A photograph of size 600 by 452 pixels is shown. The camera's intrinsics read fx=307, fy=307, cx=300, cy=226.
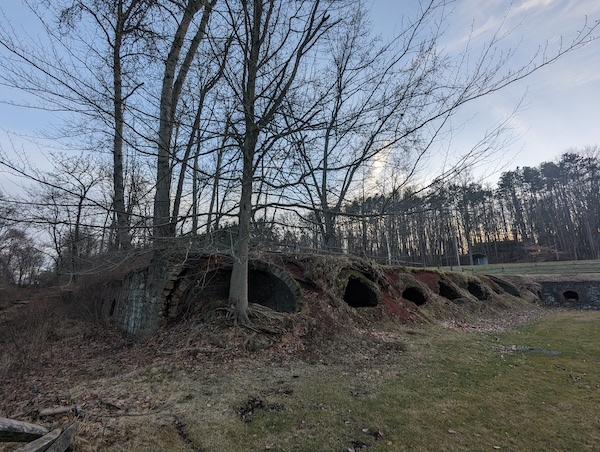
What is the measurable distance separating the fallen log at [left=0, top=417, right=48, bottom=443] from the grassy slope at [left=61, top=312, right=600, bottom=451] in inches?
16.1

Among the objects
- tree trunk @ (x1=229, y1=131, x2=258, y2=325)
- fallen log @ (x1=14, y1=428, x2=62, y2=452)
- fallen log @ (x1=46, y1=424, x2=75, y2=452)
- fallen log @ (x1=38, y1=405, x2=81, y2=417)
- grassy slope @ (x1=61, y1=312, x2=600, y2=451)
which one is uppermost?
tree trunk @ (x1=229, y1=131, x2=258, y2=325)

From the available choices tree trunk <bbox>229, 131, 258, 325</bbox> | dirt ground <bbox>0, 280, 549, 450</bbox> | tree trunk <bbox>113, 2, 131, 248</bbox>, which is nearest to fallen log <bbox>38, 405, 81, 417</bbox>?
dirt ground <bbox>0, 280, 549, 450</bbox>

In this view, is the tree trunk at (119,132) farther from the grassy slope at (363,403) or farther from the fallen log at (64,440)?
the fallen log at (64,440)

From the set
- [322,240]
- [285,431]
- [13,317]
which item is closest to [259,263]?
[322,240]

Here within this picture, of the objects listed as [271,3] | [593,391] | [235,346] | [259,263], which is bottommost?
[593,391]

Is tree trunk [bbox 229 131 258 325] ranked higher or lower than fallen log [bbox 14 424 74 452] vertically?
higher

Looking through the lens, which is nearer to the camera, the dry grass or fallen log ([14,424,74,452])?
fallen log ([14,424,74,452])

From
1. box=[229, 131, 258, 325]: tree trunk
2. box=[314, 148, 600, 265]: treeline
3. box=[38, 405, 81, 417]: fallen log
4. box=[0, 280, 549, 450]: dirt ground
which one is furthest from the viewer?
box=[314, 148, 600, 265]: treeline

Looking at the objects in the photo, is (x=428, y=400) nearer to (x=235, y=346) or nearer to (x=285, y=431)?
(x=285, y=431)

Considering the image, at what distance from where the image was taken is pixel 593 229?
4528 cm

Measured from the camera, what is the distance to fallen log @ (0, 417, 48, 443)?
2.71 metres

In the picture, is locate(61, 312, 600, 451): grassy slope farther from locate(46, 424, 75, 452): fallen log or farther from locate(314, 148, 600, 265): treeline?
locate(314, 148, 600, 265): treeline

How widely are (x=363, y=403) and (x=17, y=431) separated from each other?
3.98 metres

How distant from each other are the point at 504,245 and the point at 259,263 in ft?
177
